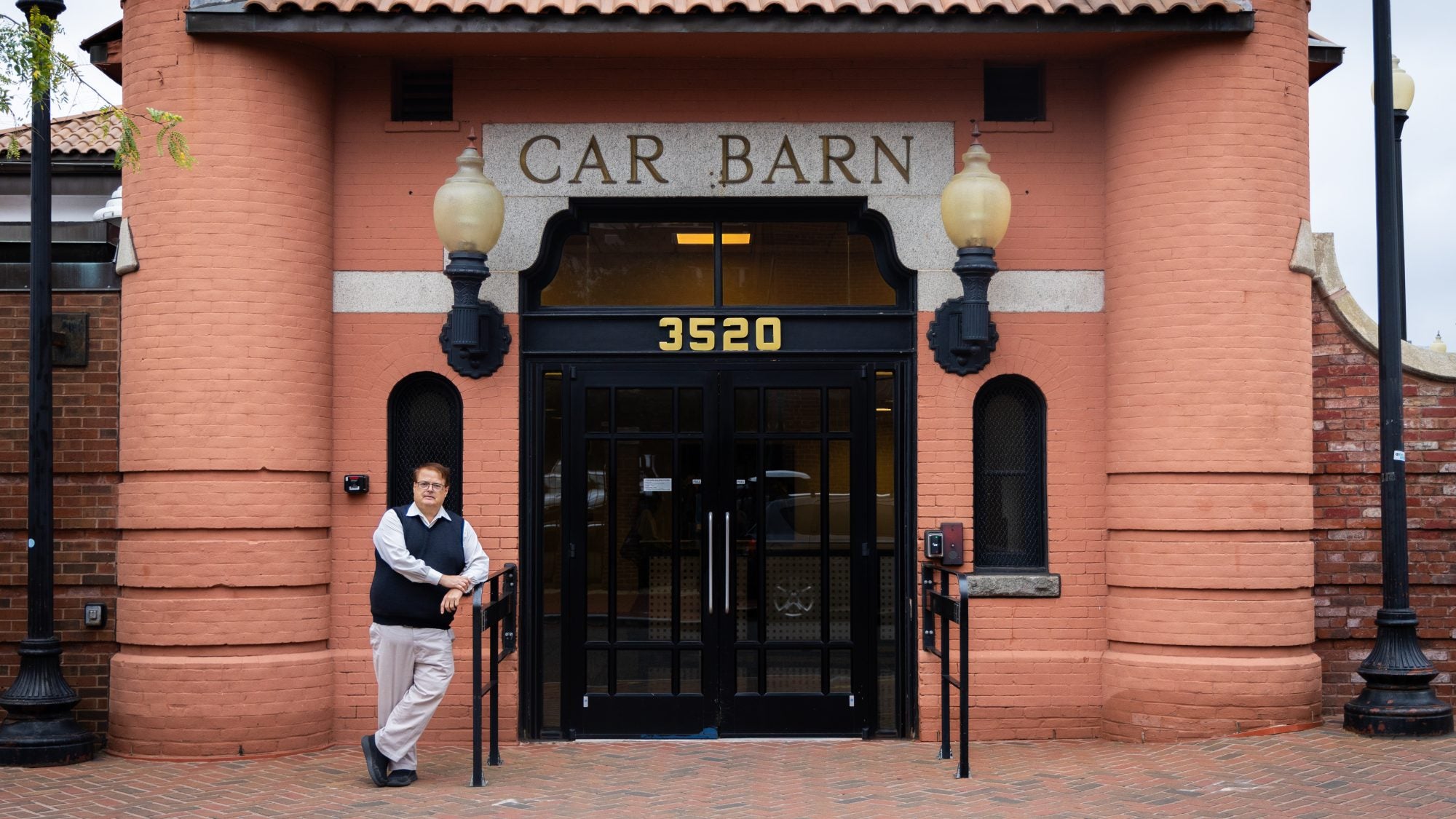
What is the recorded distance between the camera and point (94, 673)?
941 centimetres

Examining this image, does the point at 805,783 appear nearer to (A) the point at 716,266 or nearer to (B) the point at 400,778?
(B) the point at 400,778

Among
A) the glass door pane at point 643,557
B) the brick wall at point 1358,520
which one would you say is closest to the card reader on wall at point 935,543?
the glass door pane at point 643,557

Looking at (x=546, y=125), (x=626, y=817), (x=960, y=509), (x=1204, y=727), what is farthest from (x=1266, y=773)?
(x=546, y=125)

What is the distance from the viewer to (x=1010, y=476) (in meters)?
9.88

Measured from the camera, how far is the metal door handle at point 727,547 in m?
9.69

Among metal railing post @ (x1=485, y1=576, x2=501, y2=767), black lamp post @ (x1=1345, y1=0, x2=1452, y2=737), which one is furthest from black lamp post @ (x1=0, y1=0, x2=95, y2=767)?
black lamp post @ (x1=1345, y1=0, x2=1452, y2=737)

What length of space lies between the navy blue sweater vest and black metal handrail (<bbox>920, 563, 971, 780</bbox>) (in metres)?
2.91

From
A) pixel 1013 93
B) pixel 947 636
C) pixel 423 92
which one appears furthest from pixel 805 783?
pixel 423 92

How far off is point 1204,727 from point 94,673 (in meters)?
7.29

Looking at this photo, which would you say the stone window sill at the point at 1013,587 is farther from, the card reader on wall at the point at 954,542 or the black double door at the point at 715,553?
the black double door at the point at 715,553

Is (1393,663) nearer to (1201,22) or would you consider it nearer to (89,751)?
(1201,22)

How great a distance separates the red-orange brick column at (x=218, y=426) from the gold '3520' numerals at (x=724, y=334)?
8.01 ft

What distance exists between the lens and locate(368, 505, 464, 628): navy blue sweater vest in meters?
8.16

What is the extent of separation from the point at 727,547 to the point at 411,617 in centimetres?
239
